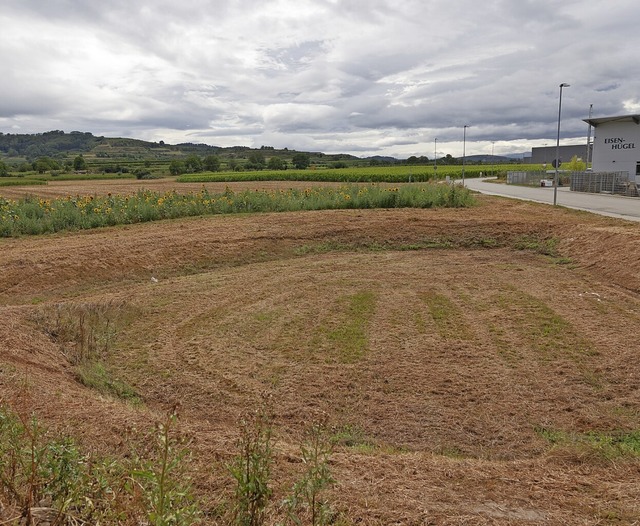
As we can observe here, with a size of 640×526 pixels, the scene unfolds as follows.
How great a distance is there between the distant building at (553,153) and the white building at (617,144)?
144 ft

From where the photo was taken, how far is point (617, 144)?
4150 cm

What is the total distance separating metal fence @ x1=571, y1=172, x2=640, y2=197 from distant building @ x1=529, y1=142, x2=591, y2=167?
1944 inches

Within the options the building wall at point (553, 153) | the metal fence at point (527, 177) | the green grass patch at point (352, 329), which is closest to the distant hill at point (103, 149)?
the building wall at point (553, 153)

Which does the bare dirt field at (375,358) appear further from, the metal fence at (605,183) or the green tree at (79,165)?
the green tree at (79,165)

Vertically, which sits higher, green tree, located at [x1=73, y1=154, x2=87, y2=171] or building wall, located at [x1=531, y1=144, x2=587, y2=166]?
building wall, located at [x1=531, y1=144, x2=587, y2=166]

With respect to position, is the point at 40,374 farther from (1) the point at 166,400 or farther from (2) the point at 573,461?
(2) the point at 573,461

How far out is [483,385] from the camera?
664cm

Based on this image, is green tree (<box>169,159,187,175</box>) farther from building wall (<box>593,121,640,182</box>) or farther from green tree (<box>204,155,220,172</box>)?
building wall (<box>593,121,640,182</box>)

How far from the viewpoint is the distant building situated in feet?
286

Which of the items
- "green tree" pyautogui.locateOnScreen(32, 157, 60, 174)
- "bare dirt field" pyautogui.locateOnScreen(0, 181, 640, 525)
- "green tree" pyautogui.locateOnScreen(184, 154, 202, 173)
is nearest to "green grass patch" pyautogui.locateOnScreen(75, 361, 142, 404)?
"bare dirt field" pyautogui.locateOnScreen(0, 181, 640, 525)

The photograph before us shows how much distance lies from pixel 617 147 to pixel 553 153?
57.5 meters

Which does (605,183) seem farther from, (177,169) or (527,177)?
(177,169)

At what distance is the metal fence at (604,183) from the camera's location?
34.3 metres

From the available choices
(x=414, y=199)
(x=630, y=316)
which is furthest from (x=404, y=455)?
(x=414, y=199)
